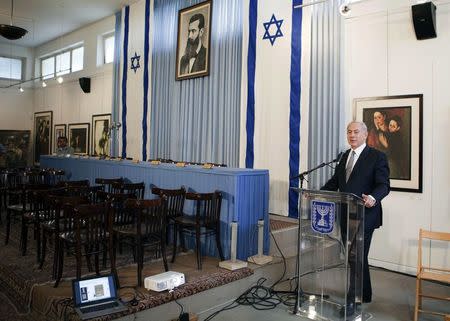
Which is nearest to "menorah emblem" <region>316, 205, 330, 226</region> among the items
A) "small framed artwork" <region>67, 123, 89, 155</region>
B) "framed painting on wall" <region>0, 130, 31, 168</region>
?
"small framed artwork" <region>67, 123, 89, 155</region>

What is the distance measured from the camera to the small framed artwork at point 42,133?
12219mm

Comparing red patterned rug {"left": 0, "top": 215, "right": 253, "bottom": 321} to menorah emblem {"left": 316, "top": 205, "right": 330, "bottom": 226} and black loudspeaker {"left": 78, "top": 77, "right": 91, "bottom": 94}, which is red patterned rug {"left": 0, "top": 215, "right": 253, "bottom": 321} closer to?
menorah emblem {"left": 316, "top": 205, "right": 330, "bottom": 226}

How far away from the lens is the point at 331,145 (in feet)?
17.4

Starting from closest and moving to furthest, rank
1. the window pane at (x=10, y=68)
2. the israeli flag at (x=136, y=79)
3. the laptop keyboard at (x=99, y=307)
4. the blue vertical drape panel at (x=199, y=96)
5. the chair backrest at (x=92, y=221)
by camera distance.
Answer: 1. the laptop keyboard at (x=99, y=307)
2. the chair backrest at (x=92, y=221)
3. the blue vertical drape panel at (x=199, y=96)
4. the israeli flag at (x=136, y=79)
5. the window pane at (x=10, y=68)

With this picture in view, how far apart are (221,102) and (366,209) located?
3.85 m

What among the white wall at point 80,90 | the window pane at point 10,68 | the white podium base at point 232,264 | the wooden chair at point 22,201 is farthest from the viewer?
the window pane at point 10,68

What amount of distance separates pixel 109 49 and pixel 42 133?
13.8ft

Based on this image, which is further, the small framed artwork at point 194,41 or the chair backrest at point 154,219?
the small framed artwork at point 194,41

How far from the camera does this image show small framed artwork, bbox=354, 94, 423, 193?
459 cm

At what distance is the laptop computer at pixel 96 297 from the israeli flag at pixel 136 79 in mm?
5557

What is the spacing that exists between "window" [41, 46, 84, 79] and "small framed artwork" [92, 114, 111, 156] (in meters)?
2.16

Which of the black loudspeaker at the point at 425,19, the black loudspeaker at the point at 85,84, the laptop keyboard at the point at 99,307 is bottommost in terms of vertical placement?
the laptop keyboard at the point at 99,307

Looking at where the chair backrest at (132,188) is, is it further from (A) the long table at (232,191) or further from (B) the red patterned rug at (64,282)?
(B) the red patterned rug at (64,282)

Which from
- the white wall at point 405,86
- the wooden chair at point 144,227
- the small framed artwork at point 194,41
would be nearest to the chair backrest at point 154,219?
the wooden chair at point 144,227
